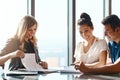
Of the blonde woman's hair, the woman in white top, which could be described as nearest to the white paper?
the blonde woman's hair

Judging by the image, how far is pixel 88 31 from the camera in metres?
2.71

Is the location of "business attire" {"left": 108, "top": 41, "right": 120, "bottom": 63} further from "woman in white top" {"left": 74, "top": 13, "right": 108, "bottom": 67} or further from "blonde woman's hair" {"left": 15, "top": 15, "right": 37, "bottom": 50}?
"blonde woman's hair" {"left": 15, "top": 15, "right": 37, "bottom": 50}

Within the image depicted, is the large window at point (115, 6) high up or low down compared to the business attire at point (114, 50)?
up

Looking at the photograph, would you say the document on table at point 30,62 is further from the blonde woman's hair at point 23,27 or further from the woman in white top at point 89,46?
the woman in white top at point 89,46

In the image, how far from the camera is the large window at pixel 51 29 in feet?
12.4

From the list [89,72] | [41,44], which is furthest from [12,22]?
[89,72]

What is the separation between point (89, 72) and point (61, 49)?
2.07 meters

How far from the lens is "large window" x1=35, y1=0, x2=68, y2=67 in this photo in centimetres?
377

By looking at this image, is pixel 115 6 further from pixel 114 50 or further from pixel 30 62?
pixel 30 62

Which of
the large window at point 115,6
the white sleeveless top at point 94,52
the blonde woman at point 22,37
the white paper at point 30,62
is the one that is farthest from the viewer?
the large window at point 115,6

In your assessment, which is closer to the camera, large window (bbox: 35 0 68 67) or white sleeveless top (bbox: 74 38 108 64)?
white sleeveless top (bbox: 74 38 108 64)

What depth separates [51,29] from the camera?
3863 millimetres

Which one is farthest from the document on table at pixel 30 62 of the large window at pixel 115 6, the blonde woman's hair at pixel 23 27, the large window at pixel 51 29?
the large window at pixel 115 6

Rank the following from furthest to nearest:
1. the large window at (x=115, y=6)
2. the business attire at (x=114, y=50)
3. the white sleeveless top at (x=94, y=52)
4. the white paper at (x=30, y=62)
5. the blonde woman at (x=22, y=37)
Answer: the large window at (x=115, y=6)
the white sleeveless top at (x=94, y=52)
the blonde woman at (x=22, y=37)
the business attire at (x=114, y=50)
the white paper at (x=30, y=62)
